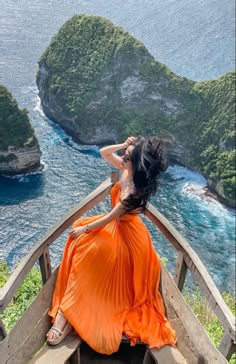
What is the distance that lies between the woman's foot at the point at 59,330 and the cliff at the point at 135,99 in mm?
10874

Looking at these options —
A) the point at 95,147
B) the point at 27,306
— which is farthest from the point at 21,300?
the point at 95,147

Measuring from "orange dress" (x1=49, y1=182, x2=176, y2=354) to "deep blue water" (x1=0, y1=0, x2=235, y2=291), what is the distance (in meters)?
0.49

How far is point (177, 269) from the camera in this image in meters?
1.89

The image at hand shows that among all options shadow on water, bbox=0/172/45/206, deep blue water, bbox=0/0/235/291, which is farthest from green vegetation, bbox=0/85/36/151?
shadow on water, bbox=0/172/45/206

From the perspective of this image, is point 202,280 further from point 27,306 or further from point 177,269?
point 27,306

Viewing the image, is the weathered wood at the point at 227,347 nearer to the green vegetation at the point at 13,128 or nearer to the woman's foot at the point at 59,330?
the woman's foot at the point at 59,330

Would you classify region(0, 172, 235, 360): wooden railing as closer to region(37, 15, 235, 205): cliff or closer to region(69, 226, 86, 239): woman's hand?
region(69, 226, 86, 239): woman's hand

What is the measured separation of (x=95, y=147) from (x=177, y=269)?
11.7 m

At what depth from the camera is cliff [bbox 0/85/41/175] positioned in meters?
8.09

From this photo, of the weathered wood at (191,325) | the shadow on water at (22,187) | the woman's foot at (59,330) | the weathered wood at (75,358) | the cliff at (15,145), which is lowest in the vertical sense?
the shadow on water at (22,187)

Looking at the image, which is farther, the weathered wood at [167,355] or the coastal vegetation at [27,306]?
the coastal vegetation at [27,306]

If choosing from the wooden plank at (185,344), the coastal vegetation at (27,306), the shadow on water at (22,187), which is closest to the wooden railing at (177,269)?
the wooden plank at (185,344)

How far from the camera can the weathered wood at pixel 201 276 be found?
1.40 meters

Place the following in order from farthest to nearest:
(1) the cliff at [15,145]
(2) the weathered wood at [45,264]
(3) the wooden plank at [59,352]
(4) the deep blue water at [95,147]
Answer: (1) the cliff at [15,145], (4) the deep blue water at [95,147], (2) the weathered wood at [45,264], (3) the wooden plank at [59,352]
